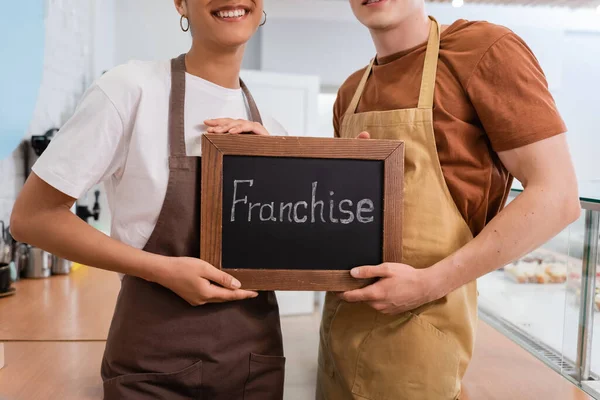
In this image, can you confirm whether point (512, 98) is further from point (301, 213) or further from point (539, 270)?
point (539, 270)

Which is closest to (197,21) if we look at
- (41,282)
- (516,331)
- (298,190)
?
(298,190)

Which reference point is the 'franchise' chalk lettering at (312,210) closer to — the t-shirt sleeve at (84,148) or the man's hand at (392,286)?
the man's hand at (392,286)

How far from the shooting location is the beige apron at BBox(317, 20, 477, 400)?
3.70 ft

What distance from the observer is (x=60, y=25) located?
3.00 meters

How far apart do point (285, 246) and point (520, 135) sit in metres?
0.49

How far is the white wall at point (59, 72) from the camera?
2.52 meters

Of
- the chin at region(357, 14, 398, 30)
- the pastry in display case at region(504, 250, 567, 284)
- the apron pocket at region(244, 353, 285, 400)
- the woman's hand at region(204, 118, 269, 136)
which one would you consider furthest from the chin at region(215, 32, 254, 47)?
the pastry in display case at region(504, 250, 567, 284)

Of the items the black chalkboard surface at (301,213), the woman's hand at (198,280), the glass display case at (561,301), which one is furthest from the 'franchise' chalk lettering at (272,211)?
the glass display case at (561,301)

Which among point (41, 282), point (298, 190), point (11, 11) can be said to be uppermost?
point (11, 11)

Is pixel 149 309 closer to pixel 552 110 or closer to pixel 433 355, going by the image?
pixel 433 355

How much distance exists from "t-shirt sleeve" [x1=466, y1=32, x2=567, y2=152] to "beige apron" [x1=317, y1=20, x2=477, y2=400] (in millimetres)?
108

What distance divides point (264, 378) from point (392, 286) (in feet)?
1.17

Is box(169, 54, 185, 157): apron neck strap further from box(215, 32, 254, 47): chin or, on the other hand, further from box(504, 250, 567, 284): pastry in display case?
box(504, 250, 567, 284): pastry in display case

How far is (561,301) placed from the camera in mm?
1716
